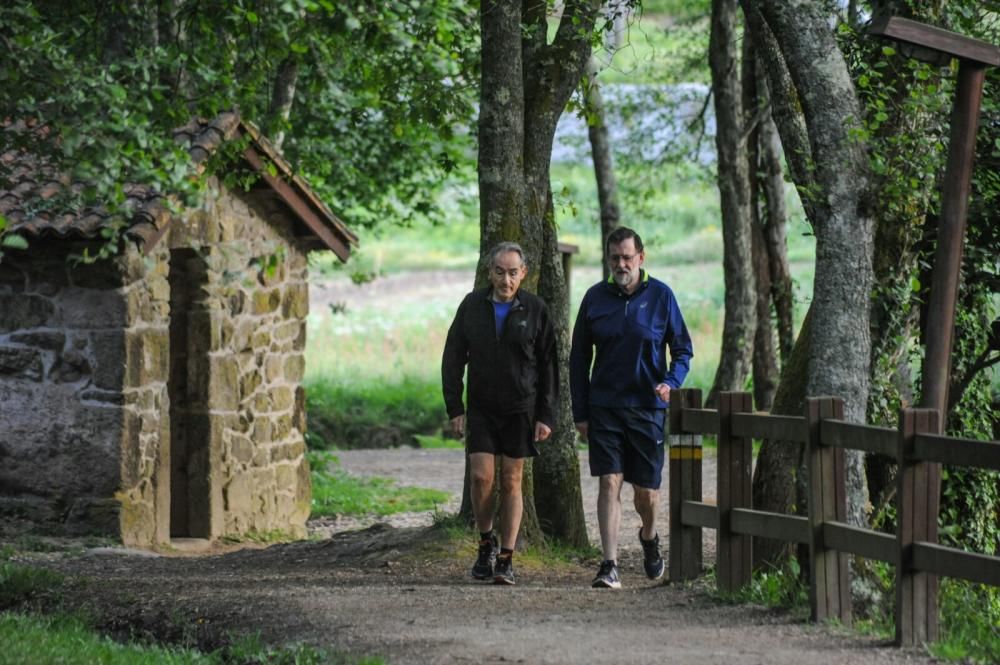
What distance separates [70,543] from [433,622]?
17.0 ft

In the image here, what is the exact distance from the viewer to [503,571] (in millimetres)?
8195

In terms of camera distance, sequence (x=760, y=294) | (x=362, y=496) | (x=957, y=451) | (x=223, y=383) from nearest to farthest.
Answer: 1. (x=957, y=451)
2. (x=223, y=383)
3. (x=362, y=496)
4. (x=760, y=294)

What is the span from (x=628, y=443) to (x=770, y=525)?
1.13 meters

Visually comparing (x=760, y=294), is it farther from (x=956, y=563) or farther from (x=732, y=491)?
(x=956, y=563)

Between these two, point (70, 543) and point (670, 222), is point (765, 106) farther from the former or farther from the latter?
point (670, 222)

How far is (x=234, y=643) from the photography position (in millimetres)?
6582

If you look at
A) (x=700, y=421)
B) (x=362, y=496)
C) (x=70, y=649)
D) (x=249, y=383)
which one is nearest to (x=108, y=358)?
(x=249, y=383)

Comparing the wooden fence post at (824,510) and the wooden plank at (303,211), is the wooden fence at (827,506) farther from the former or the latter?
the wooden plank at (303,211)

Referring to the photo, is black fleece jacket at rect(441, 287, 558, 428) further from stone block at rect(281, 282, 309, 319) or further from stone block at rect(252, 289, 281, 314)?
stone block at rect(281, 282, 309, 319)

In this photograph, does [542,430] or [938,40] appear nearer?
[938,40]

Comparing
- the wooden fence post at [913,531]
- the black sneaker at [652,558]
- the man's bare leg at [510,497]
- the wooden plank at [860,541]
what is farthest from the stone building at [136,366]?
the wooden fence post at [913,531]

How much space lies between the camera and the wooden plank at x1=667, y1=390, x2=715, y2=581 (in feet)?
26.1

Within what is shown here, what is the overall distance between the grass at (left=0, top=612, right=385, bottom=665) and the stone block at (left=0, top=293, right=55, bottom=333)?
4.81m

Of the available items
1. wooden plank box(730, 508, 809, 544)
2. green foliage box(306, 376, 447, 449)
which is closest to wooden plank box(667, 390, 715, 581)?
wooden plank box(730, 508, 809, 544)
